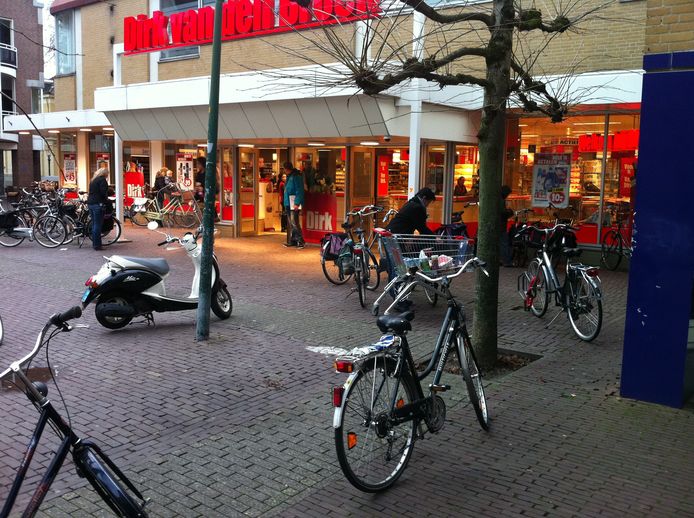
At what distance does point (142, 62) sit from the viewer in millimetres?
20391

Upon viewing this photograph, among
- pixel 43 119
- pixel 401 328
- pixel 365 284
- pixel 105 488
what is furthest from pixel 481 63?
pixel 43 119

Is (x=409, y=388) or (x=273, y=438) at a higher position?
(x=409, y=388)

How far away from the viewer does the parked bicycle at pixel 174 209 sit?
20328 mm

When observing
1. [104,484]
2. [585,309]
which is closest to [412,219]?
[585,309]

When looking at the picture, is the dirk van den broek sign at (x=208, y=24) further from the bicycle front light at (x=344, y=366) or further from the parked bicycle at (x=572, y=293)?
the bicycle front light at (x=344, y=366)

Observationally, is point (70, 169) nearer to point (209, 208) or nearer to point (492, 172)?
point (209, 208)

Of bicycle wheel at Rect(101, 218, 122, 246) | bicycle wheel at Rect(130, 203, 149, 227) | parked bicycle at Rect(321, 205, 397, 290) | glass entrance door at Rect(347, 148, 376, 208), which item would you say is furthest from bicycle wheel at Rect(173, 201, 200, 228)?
parked bicycle at Rect(321, 205, 397, 290)

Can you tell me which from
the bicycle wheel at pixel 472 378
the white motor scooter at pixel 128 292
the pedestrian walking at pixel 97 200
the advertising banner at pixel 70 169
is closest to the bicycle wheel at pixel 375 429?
the bicycle wheel at pixel 472 378

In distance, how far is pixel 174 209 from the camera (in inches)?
801

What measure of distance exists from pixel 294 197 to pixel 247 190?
281cm

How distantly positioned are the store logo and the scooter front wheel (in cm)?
749

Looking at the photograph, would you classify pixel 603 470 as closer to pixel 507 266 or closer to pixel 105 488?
pixel 105 488

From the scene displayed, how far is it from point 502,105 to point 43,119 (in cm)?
2155

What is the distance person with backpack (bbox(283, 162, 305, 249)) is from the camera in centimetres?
1588
